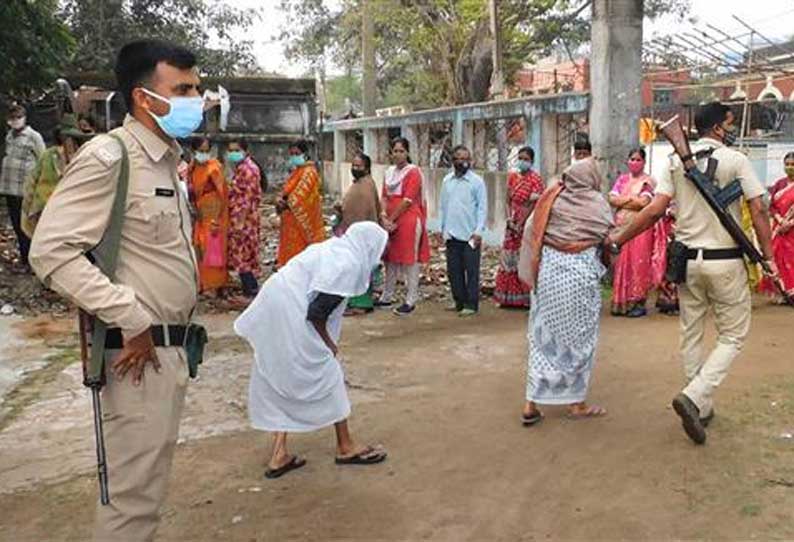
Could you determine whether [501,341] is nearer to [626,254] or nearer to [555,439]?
[626,254]

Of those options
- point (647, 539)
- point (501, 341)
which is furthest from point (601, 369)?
point (647, 539)

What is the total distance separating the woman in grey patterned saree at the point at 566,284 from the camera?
4.44 m

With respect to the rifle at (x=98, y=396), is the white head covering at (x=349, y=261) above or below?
above

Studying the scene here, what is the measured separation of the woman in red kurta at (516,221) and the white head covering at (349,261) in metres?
3.48

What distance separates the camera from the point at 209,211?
782 cm

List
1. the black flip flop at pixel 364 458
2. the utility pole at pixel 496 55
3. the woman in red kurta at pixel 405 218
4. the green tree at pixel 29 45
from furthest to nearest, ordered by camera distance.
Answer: the utility pole at pixel 496 55, the green tree at pixel 29 45, the woman in red kurta at pixel 405 218, the black flip flop at pixel 364 458

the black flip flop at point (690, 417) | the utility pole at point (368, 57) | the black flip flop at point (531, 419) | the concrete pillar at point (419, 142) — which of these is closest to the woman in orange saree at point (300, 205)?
the black flip flop at point (531, 419)

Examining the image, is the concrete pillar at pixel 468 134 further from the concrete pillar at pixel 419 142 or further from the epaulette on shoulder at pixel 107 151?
the epaulette on shoulder at pixel 107 151

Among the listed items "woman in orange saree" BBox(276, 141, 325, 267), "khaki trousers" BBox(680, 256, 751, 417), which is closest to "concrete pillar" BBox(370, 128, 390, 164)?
"woman in orange saree" BBox(276, 141, 325, 267)

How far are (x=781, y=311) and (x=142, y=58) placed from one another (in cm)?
659

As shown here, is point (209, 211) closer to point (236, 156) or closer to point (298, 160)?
point (236, 156)

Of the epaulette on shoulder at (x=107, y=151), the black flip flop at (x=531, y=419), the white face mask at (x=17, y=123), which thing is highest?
the white face mask at (x=17, y=123)

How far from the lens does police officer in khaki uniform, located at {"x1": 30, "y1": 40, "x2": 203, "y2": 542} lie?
2182mm

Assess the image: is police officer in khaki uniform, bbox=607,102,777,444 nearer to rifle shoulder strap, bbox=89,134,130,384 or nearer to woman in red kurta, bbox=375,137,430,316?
rifle shoulder strap, bbox=89,134,130,384
